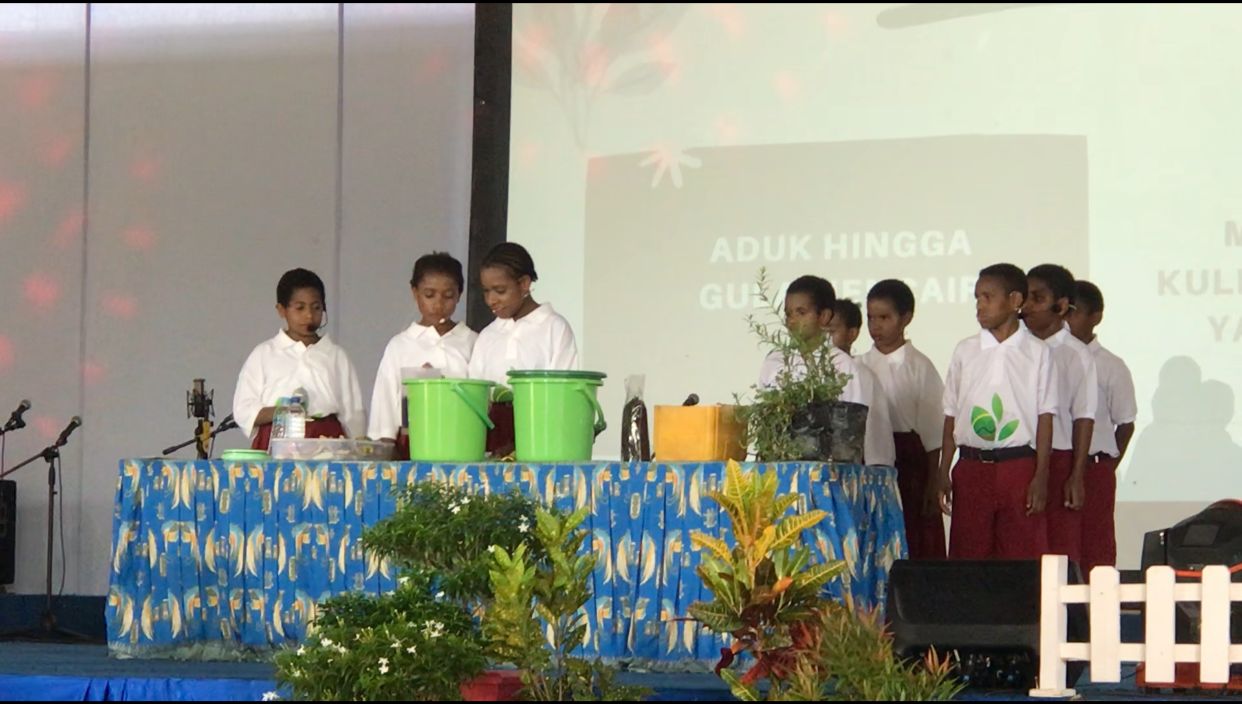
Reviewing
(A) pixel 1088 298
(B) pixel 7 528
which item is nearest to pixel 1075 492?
(A) pixel 1088 298

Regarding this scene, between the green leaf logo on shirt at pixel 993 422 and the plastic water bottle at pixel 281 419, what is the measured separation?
2.16 meters

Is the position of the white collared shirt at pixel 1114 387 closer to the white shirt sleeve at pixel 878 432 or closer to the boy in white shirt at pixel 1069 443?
the boy in white shirt at pixel 1069 443

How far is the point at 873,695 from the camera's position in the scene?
12.1ft

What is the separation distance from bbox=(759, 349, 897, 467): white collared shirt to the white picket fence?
1.51 meters

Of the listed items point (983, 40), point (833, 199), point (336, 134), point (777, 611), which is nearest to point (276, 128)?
point (336, 134)

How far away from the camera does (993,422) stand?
5648mm

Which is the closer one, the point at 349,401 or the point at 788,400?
the point at 788,400

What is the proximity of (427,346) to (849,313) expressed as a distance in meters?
1.68

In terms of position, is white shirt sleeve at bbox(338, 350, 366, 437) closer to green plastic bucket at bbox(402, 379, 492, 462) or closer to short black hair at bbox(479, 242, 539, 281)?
short black hair at bbox(479, 242, 539, 281)

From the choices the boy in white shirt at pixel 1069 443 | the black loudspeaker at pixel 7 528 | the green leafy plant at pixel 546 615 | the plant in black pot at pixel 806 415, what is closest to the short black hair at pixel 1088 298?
the boy in white shirt at pixel 1069 443

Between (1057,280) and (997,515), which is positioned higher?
(1057,280)

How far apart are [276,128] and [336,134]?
0.30 m

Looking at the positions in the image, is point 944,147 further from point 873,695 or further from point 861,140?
point 873,695

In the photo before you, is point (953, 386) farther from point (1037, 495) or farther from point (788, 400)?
point (788, 400)
